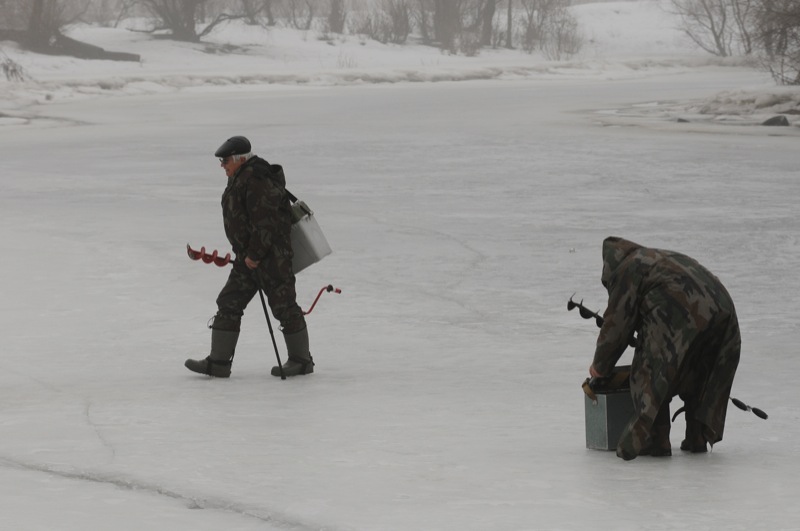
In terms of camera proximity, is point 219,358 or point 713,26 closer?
point 219,358

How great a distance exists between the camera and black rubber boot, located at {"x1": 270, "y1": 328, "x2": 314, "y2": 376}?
877 centimetres

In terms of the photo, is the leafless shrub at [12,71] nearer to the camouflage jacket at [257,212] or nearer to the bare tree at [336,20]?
the camouflage jacket at [257,212]

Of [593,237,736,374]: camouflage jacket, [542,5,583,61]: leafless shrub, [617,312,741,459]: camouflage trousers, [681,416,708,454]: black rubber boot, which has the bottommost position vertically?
[542,5,583,61]: leafless shrub

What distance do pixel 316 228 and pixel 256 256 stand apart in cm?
40

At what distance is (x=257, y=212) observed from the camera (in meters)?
8.43

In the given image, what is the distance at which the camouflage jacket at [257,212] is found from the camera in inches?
332

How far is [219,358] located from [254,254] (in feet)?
2.18

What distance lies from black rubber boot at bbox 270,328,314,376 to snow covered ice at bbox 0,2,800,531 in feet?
0.44

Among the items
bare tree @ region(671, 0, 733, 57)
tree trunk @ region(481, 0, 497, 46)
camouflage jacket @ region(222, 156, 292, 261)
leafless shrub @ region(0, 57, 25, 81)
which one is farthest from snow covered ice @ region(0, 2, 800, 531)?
bare tree @ region(671, 0, 733, 57)

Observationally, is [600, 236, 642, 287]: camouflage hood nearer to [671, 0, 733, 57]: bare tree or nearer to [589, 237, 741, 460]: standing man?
[589, 237, 741, 460]: standing man

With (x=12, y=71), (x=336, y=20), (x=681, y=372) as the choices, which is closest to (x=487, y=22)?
(x=336, y=20)

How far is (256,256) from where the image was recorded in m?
8.52

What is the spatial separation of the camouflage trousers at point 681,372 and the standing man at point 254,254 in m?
2.74

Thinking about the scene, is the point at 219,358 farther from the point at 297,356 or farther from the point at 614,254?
the point at 614,254
